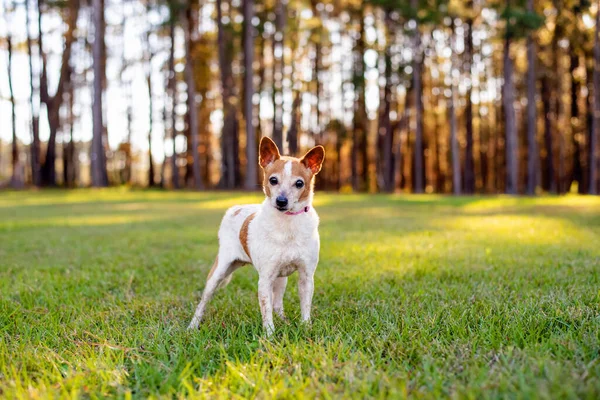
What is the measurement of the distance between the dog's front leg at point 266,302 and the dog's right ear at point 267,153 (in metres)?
0.84

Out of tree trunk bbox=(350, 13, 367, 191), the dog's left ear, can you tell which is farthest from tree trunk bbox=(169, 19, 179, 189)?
the dog's left ear

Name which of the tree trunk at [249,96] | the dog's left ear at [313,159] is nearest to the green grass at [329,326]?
the dog's left ear at [313,159]

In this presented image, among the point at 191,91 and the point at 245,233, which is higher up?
the point at 191,91

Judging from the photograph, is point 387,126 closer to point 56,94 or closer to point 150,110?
point 150,110

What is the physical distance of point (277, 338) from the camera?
3.33 meters

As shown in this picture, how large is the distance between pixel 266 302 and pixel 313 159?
3.55 ft

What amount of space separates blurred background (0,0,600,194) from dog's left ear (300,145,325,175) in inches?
799

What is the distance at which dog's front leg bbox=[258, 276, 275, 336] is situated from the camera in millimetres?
3446

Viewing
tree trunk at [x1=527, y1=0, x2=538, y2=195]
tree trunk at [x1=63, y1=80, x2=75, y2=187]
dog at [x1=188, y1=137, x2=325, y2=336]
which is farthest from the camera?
tree trunk at [x1=63, y1=80, x2=75, y2=187]

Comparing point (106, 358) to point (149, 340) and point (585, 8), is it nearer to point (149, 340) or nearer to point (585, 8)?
point (149, 340)

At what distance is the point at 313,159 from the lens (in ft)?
12.3

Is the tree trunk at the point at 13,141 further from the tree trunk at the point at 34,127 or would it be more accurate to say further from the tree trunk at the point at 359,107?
the tree trunk at the point at 359,107

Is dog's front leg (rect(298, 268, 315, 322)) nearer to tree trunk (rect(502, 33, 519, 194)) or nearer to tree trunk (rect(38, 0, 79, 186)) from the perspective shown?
tree trunk (rect(502, 33, 519, 194))

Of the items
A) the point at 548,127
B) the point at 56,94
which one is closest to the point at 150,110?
the point at 56,94
